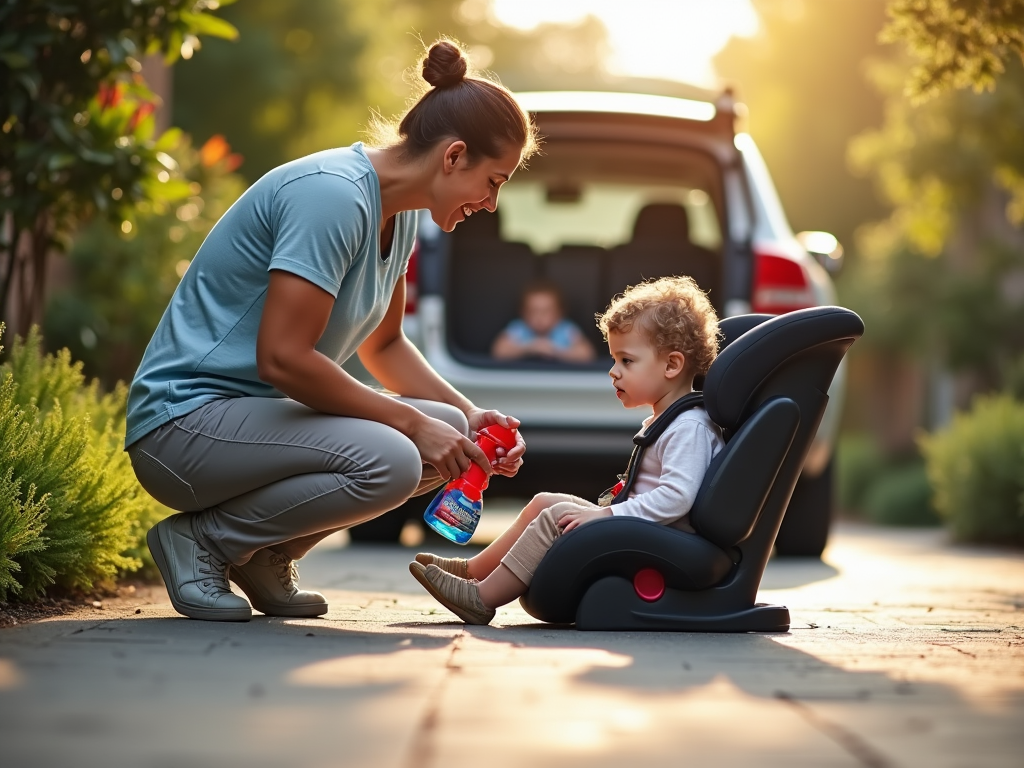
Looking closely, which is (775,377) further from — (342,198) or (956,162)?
(956,162)

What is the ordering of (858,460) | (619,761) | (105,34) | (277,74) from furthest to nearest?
1. (858,460)
2. (277,74)
3. (105,34)
4. (619,761)

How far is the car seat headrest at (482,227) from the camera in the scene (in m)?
7.12

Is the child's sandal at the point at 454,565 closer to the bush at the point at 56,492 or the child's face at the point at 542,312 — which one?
the bush at the point at 56,492

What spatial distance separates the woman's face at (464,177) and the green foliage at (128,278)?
5.52m

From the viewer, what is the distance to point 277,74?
667 inches

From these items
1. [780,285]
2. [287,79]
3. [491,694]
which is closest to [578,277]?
[780,285]

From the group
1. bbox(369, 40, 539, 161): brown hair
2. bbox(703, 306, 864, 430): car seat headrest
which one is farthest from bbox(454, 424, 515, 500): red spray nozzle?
bbox(369, 40, 539, 161): brown hair

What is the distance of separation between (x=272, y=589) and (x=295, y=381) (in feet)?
2.07

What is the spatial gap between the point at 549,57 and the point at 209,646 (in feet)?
157

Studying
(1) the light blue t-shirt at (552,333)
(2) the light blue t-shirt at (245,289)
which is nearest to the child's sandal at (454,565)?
(2) the light blue t-shirt at (245,289)

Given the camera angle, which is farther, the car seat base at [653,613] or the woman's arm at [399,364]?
the woman's arm at [399,364]

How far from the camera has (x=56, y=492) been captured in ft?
11.8

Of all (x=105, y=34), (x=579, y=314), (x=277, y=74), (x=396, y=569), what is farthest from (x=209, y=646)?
(x=277, y=74)

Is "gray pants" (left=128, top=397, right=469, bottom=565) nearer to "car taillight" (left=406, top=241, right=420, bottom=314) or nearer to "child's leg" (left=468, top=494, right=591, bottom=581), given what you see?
"child's leg" (left=468, top=494, right=591, bottom=581)
